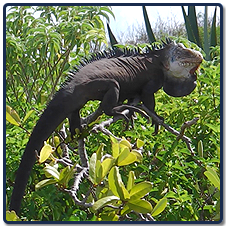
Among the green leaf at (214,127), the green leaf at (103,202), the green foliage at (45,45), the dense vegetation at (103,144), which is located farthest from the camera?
the green foliage at (45,45)

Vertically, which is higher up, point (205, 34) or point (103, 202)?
point (205, 34)

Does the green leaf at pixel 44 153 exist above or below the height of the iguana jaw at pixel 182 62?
below

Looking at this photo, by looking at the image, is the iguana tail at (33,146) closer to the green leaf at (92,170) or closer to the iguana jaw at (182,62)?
the green leaf at (92,170)

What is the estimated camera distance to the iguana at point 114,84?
1.26m

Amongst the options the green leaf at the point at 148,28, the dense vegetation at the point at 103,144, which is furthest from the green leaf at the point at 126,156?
the green leaf at the point at 148,28

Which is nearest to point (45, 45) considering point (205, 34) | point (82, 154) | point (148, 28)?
point (148, 28)

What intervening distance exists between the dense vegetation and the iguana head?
15cm

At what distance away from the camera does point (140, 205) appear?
109 cm

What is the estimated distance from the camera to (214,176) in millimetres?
1250

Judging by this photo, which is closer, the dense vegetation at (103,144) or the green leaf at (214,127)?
the dense vegetation at (103,144)

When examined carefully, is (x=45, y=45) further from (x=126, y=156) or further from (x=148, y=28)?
(x=126, y=156)

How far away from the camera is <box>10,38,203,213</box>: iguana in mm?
1262

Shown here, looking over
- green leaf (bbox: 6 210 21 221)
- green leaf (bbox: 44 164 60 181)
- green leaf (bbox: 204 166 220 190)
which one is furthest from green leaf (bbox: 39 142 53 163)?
green leaf (bbox: 204 166 220 190)

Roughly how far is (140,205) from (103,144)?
0.71 feet
